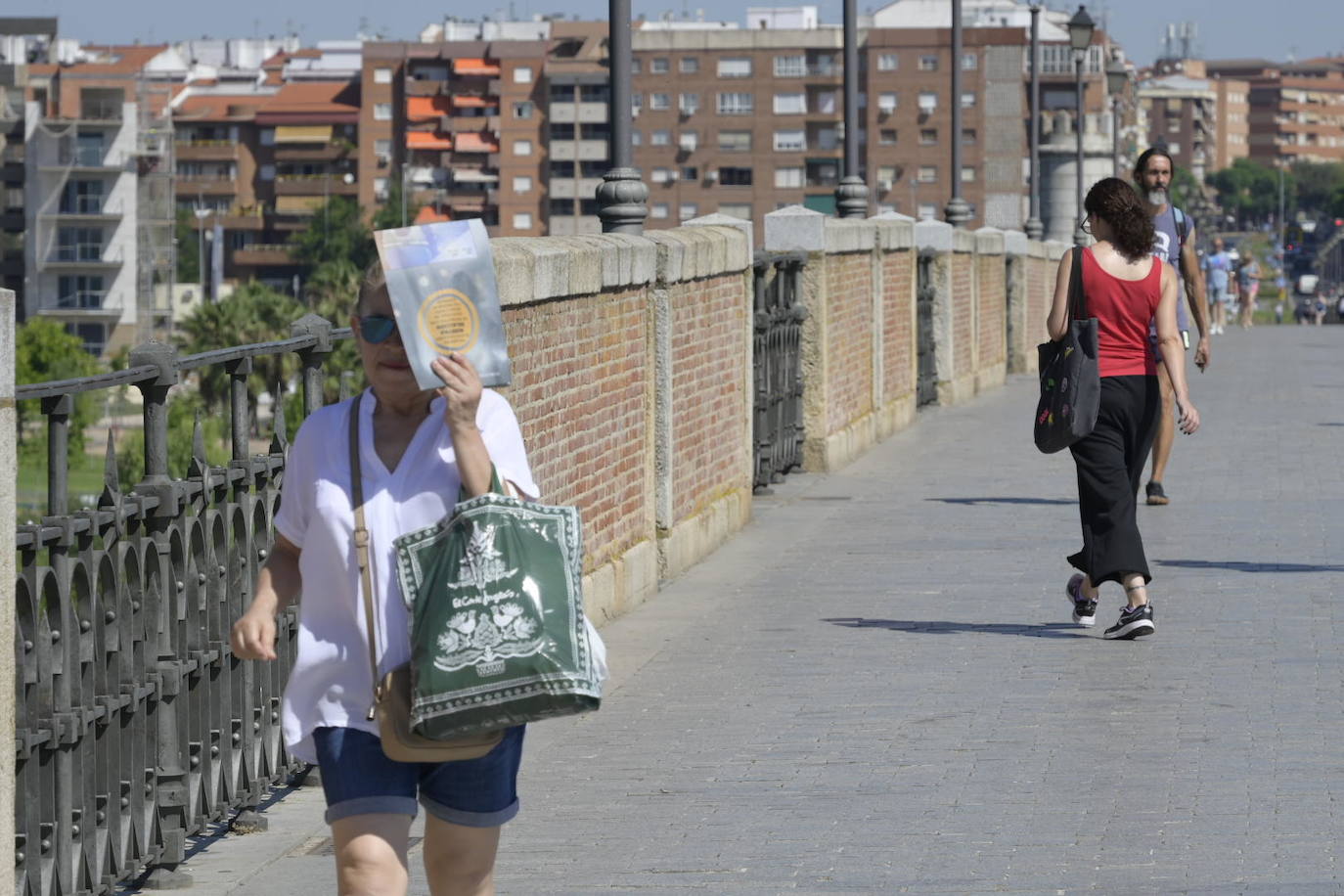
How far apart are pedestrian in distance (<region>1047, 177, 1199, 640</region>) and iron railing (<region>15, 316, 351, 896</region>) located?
368cm

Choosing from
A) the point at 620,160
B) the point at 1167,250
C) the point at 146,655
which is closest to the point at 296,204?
the point at 1167,250

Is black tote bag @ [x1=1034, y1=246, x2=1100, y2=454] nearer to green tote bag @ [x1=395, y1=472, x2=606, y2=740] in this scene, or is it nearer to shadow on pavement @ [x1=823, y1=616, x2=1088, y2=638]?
shadow on pavement @ [x1=823, y1=616, x2=1088, y2=638]

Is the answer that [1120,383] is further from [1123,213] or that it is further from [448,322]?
[448,322]

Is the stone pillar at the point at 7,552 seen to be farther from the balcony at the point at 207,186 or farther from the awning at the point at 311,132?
the balcony at the point at 207,186

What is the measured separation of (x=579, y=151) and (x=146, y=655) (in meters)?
171

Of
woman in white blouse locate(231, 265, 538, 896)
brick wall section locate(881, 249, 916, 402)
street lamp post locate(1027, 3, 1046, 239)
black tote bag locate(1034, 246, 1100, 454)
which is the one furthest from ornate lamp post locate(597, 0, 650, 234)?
street lamp post locate(1027, 3, 1046, 239)

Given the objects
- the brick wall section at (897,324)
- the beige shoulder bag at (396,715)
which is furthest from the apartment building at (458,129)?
the beige shoulder bag at (396,715)

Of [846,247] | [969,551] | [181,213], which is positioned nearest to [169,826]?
[969,551]

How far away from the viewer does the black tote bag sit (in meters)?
9.96

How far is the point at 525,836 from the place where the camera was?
6.79m

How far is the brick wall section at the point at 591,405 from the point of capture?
31.2 ft

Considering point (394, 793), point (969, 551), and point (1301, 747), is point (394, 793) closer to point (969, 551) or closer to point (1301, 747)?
point (1301, 747)

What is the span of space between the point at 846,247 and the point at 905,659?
30.2 ft

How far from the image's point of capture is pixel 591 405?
10.5 metres
